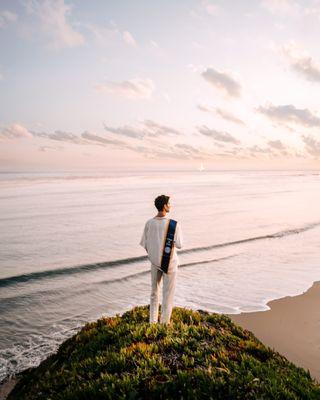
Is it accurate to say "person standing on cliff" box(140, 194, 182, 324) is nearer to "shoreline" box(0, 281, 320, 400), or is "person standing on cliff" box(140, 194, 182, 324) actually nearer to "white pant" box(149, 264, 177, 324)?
"white pant" box(149, 264, 177, 324)

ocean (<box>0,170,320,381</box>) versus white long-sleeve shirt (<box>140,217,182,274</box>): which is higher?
white long-sleeve shirt (<box>140,217,182,274</box>)

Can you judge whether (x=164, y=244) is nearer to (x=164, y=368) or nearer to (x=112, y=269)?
(x=164, y=368)

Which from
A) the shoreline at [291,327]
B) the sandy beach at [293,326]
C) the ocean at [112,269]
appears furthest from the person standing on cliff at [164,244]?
the ocean at [112,269]

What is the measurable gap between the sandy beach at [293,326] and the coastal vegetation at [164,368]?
1598 millimetres

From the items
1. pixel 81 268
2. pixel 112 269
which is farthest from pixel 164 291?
pixel 81 268

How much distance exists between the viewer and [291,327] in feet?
31.1

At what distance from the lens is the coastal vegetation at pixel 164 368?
4520mm

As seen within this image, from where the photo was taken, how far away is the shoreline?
24.6 feet

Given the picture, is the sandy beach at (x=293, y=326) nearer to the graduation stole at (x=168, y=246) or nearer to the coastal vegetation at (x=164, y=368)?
the coastal vegetation at (x=164, y=368)

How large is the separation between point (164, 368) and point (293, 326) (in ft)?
19.4

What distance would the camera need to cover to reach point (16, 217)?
27000 mm

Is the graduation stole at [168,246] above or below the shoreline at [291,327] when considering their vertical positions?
above

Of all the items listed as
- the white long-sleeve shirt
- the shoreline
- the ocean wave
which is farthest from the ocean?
the white long-sleeve shirt

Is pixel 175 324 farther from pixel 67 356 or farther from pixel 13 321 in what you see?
pixel 13 321
